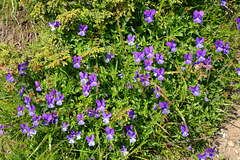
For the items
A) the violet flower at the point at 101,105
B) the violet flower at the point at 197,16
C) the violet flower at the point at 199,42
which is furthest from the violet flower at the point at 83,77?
the violet flower at the point at 197,16

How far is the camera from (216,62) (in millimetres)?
4293

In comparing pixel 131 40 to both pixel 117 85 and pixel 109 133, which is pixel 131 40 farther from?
pixel 109 133

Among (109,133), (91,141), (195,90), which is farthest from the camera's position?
(195,90)

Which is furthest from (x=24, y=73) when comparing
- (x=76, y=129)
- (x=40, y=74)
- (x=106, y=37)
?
(x=106, y=37)

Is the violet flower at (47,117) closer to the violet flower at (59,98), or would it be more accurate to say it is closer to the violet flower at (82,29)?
the violet flower at (59,98)

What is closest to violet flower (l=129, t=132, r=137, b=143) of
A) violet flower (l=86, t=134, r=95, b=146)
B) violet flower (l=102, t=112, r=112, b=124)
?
violet flower (l=102, t=112, r=112, b=124)

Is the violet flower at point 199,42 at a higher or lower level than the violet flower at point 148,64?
higher

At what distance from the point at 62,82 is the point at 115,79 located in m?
1.04

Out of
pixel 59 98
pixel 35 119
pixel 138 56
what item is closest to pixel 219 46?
pixel 138 56

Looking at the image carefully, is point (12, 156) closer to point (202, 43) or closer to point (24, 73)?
point (24, 73)

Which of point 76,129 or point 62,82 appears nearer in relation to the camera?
point 76,129

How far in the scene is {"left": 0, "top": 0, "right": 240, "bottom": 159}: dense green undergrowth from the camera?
3.64m

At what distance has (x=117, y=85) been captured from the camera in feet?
12.8

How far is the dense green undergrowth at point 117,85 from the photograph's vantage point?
364cm
